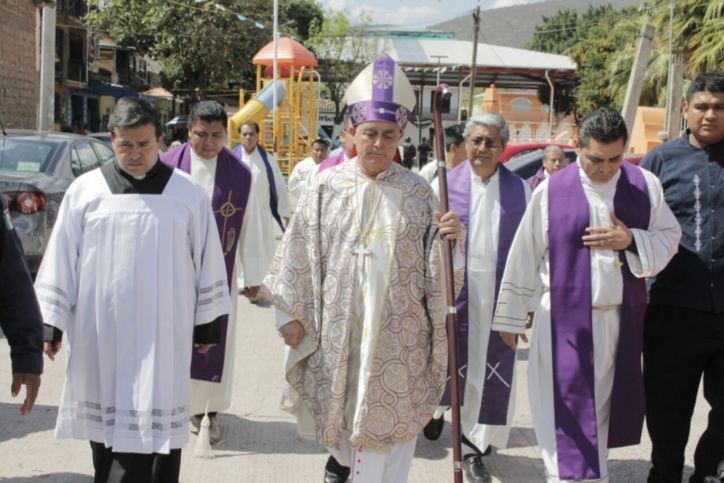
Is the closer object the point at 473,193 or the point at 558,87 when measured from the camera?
the point at 473,193

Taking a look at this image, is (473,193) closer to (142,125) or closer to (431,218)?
(431,218)

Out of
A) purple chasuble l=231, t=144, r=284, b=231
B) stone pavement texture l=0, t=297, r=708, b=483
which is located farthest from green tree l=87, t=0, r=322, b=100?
stone pavement texture l=0, t=297, r=708, b=483

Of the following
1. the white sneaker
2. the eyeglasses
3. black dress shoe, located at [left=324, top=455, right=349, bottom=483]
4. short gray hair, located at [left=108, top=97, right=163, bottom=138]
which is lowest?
the white sneaker

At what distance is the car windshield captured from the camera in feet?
32.6

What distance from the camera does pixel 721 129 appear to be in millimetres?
4531

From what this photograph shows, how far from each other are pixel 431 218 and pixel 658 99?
112ft

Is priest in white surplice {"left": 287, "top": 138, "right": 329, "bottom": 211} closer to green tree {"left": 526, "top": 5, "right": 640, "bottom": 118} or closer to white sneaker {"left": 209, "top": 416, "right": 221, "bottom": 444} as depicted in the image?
white sneaker {"left": 209, "top": 416, "right": 221, "bottom": 444}

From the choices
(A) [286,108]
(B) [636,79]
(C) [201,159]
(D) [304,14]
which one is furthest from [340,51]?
(C) [201,159]

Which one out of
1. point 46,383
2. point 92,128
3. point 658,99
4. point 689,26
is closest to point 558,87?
point 658,99

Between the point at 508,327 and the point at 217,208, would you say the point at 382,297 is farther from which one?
the point at 217,208

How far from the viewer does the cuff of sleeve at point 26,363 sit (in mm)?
3457

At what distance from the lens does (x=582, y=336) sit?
435 cm

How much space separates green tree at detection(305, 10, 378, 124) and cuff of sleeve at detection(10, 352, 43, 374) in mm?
46674

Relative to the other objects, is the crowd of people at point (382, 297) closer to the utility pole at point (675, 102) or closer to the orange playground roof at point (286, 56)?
the utility pole at point (675, 102)
